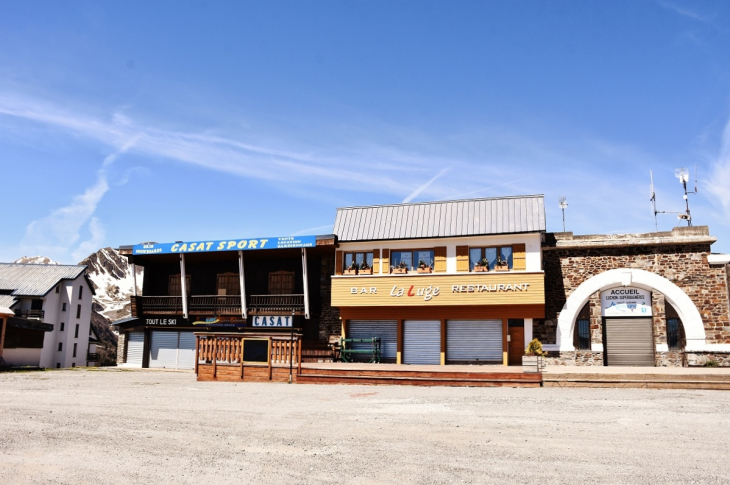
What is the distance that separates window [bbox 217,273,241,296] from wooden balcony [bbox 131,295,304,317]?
436mm

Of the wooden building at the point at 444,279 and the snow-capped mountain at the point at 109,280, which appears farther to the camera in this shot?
the snow-capped mountain at the point at 109,280

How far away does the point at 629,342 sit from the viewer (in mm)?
24938

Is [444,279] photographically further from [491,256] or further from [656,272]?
[656,272]

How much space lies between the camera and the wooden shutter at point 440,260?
26.7 meters

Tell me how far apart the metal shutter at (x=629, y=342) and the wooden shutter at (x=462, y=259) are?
→ 638 cm

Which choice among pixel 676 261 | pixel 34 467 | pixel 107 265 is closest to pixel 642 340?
pixel 676 261

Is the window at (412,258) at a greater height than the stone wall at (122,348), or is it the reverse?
the window at (412,258)

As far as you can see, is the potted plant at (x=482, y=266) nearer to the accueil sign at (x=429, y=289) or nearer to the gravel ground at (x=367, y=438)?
the accueil sign at (x=429, y=289)

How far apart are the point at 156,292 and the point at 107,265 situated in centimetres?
10147

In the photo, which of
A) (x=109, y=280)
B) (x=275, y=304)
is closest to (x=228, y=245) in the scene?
(x=275, y=304)

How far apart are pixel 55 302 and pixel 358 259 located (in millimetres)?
23419

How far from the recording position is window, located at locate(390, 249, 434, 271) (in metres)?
27.1

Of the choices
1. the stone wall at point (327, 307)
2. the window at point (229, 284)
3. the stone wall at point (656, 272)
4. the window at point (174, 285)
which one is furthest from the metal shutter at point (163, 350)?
the stone wall at point (656, 272)

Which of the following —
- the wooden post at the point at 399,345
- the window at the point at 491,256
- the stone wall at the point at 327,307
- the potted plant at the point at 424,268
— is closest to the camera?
the window at the point at 491,256
